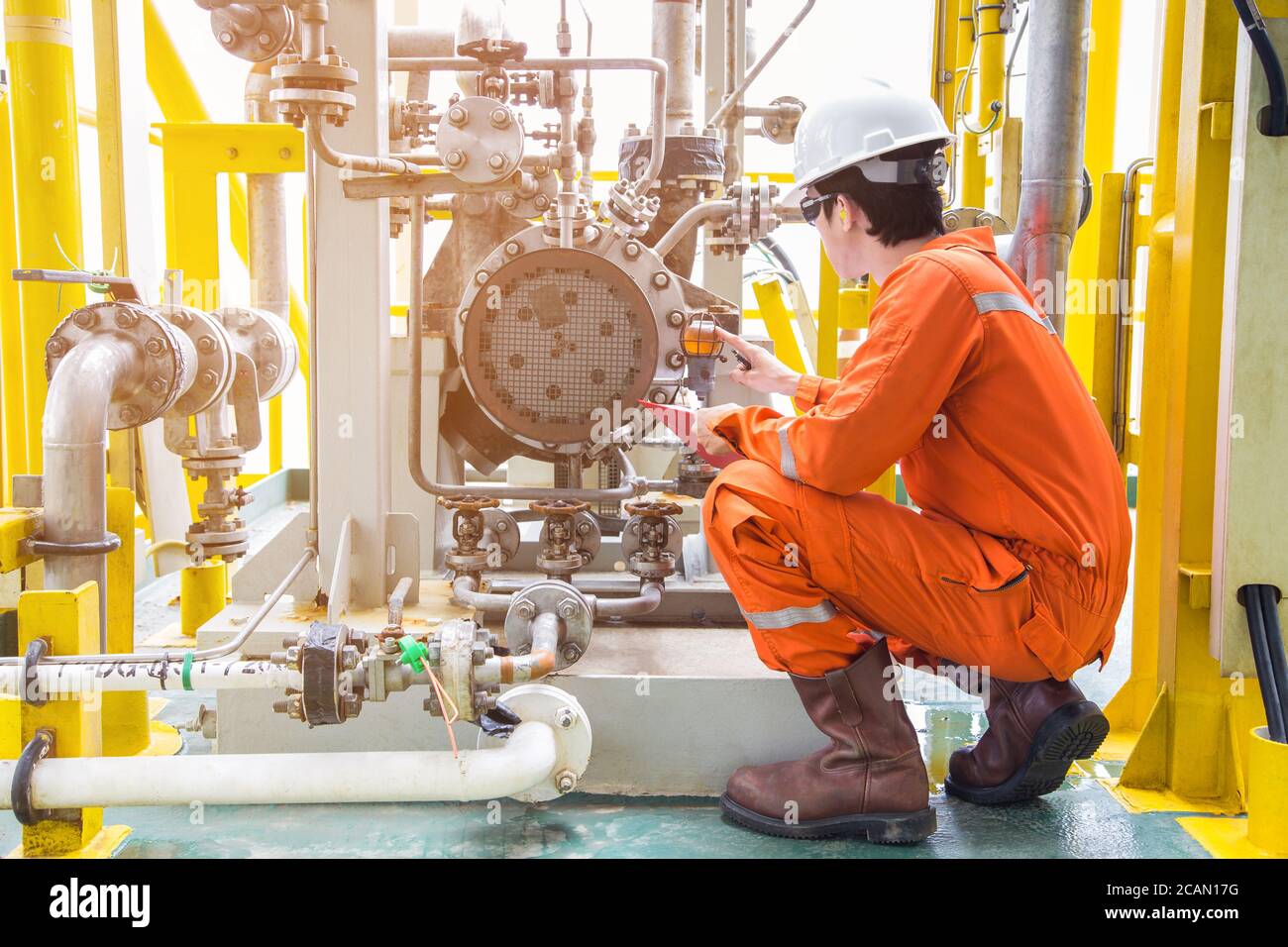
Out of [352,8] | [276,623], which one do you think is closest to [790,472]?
[276,623]

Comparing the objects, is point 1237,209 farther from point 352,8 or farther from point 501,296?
point 352,8

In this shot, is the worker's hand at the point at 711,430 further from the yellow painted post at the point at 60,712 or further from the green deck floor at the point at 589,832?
the yellow painted post at the point at 60,712

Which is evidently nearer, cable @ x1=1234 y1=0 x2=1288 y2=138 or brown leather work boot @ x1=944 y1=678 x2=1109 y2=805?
cable @ x1=1234 y1=0 x2=1288 y2=138

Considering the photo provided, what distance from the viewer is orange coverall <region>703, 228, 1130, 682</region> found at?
2.00 m

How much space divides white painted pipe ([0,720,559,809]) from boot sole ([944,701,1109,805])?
3.23ft

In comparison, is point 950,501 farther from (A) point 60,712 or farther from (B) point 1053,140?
(A) point 60,712

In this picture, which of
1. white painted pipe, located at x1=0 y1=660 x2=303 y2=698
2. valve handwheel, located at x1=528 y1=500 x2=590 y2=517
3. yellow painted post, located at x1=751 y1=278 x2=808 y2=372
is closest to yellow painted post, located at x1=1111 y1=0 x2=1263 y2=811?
valve handwheel, located at x1=528 y1=500 x2=590 y2=517

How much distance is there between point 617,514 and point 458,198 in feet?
3.79

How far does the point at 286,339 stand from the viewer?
356 cm

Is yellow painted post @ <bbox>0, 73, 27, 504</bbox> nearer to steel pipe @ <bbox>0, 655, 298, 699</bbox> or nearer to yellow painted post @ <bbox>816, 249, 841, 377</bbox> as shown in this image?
steel pipe @ <bbox>0, 655, 298, 699</bbox>

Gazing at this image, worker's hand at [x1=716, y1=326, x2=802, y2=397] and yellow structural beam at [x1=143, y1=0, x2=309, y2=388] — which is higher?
yellow structural beam at [x1=143, y1=0, x2=309, y2=388]

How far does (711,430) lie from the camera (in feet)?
7.47

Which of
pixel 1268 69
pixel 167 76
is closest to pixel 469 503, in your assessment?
pixel 1268 69

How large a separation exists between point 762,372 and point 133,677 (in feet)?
4.37
